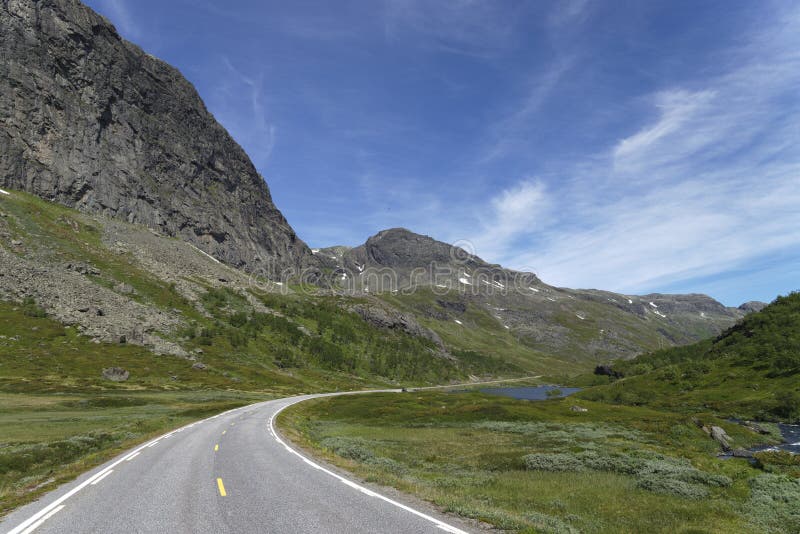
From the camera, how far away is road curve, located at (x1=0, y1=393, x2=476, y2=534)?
12.3 m

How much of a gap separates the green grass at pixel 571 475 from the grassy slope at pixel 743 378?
35061 mm

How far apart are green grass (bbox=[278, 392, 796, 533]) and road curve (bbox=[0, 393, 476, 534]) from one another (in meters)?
2.56

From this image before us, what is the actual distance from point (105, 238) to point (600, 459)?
681 feet

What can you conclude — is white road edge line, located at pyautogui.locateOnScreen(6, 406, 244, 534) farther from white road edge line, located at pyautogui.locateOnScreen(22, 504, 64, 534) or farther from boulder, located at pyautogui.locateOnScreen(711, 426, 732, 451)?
boulder, located at pyautogui.locateOnScreen(711, 426, 732, 451)

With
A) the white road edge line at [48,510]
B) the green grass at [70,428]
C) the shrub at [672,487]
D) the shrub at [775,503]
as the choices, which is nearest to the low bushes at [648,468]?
the shrub at [672,487]

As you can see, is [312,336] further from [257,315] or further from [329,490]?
[329,490]

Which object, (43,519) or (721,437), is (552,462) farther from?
(721,437)

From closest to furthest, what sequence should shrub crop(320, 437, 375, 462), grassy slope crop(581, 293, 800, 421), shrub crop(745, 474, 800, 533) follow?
1. shrub crop(745, 474, 800, 533)
2. shrub crop(320, 437, 375, 462)
3. grassy slope crop(581, 293, 800, 421)

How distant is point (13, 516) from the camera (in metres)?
14.5

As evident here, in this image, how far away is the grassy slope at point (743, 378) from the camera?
8050 cm

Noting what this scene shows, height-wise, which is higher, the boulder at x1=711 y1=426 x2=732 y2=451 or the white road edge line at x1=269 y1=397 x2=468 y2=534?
the white road edge line at x1=269 y1=397 x2=468 y2=534

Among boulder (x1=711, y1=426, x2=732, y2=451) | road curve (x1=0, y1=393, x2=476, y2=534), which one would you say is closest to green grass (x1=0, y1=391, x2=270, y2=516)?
road curve (x1=0, y1=393, x2=476, y2=534)

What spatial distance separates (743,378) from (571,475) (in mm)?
109845

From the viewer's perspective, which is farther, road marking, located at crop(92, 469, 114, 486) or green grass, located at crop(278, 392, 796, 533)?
road marking, located at crop(92, 469, 114, 486)
